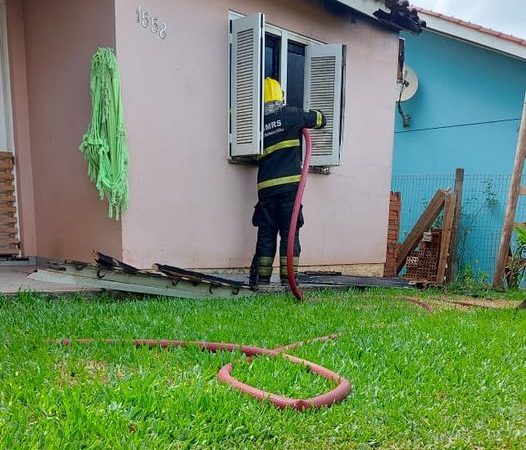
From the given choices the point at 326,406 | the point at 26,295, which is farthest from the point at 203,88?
the point at 326,406

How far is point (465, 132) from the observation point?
956 cm

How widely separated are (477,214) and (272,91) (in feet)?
21.7

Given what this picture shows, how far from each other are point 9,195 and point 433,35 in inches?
367

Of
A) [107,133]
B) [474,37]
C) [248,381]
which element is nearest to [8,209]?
[107,133]

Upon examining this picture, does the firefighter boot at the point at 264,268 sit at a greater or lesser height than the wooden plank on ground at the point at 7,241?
lesser

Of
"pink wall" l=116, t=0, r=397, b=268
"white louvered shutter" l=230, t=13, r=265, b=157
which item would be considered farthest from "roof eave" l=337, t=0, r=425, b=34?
"white louvered shutter" l=230, t=13, r=265, b=157

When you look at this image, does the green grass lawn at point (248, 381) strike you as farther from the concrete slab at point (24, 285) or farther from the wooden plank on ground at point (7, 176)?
the wooden plank on ground at point (7, 176)

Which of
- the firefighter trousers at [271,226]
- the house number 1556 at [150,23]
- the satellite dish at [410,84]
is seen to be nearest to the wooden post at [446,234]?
the firefighter trousers at [271,226]

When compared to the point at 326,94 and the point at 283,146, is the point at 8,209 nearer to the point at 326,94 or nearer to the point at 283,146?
the point at 283,146

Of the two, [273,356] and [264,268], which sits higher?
[273,356]

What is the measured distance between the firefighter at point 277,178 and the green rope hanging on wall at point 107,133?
1395mm

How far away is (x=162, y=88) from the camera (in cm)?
405

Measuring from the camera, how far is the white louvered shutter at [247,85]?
432cm

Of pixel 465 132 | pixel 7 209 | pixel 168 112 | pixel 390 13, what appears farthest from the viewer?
pixel 465 132
